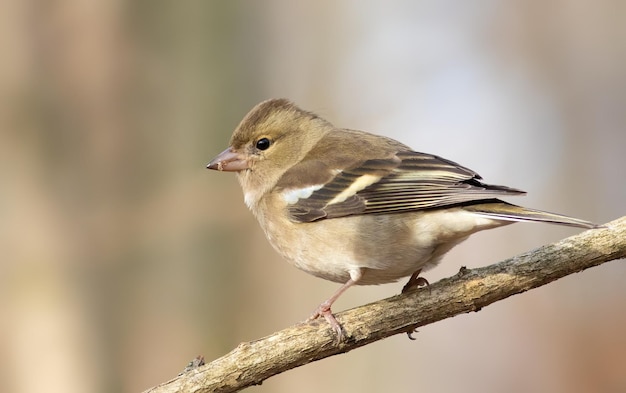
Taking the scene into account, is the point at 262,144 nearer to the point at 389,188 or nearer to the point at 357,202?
the point at 357,202

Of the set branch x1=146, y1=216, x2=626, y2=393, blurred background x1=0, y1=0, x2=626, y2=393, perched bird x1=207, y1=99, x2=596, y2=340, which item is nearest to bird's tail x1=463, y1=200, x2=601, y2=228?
perched bird x1=207, y1=99, x2=596, y2=340

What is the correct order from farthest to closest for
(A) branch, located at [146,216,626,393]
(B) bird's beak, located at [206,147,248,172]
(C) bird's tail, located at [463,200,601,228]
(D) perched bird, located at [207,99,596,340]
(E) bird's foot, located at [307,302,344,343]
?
(B) bird's beak, located at [206,147,248,172] < (D) perched bird, located at [207,99,596,340] < (E) bird's foot, located at [307,302,344,343] < (A) branch, located at [146,216,626,393] < (C) bird's tail, located at [463,200,601,228]

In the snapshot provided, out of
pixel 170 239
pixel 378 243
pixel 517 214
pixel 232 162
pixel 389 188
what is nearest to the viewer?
pixel 517 214

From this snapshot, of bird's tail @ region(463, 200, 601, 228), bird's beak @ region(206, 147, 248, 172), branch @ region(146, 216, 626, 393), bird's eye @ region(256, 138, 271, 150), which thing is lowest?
branch @ region(146, 216, 626, 393)

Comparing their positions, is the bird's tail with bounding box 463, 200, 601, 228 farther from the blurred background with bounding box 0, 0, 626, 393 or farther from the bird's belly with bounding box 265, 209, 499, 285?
the blurred background with bounding box 0, 0, 626, 393

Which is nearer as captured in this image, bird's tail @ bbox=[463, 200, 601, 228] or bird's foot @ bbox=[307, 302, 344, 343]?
bird's tail @ bbox=[463, 200, 601, 228]

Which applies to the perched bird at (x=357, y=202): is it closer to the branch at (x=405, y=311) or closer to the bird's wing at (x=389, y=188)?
the bird's wing at (x=389, y=188)

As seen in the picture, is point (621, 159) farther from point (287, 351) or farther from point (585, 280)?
point (287, 351)

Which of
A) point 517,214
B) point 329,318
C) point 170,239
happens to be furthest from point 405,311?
point 170,239
